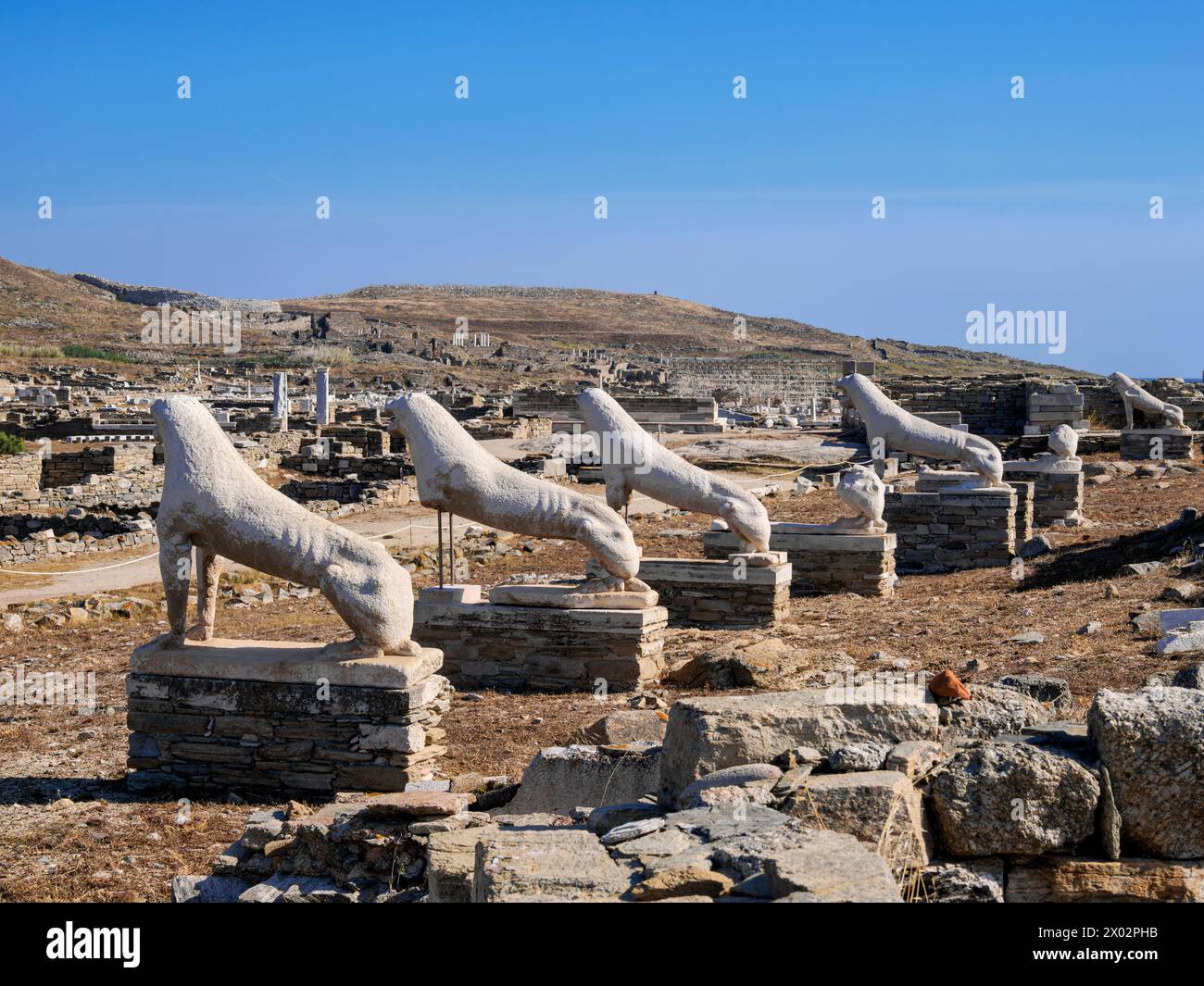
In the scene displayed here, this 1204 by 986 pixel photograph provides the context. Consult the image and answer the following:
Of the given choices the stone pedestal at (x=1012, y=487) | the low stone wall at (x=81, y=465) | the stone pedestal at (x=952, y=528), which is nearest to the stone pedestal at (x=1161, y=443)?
the stone pedestal at (x=1012, y=487)

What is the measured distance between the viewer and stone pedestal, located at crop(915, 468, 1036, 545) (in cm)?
1630

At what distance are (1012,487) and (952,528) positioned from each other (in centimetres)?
148

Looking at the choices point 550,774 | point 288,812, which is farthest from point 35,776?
point 550,774

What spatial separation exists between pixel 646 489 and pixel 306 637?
365cm

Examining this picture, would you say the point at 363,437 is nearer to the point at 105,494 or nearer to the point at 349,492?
the point at 349,492

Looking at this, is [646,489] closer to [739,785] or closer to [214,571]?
[214,571]

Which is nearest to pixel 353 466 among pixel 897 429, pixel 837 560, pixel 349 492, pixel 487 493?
pixel 349 492

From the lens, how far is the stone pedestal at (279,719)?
7301 millimetres

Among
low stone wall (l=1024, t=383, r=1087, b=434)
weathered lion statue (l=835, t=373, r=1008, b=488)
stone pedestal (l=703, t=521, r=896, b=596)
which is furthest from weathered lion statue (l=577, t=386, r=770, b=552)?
low stone wall (l=1024, t=383, r=1087, b=434)

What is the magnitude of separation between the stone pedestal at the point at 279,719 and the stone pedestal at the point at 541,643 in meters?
2.22

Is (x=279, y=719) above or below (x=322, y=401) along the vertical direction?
below

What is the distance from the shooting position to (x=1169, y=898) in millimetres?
4426

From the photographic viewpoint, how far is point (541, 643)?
9.96 meters
